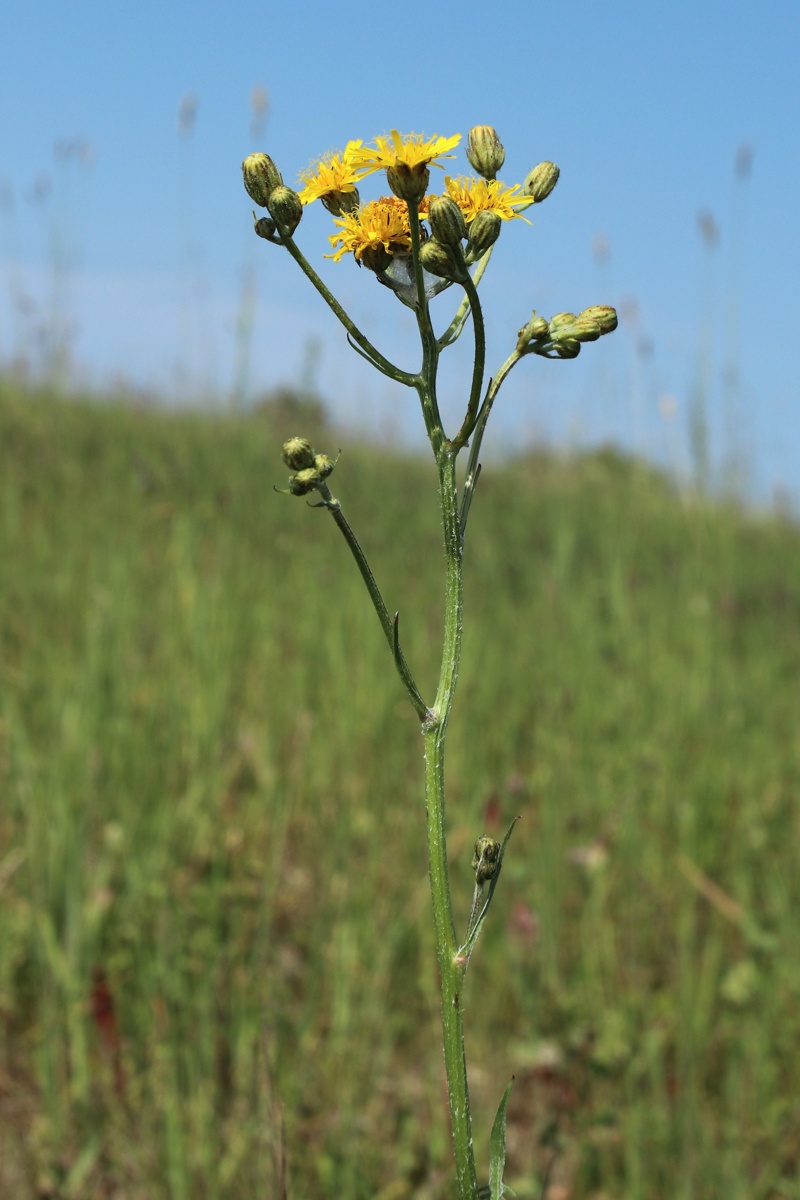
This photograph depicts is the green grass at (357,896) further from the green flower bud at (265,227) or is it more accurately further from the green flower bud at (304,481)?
the green flower bud at (265,227)

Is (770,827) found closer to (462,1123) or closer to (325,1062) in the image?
(325,1062)

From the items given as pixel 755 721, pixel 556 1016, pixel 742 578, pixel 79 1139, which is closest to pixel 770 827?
pixel 755 721

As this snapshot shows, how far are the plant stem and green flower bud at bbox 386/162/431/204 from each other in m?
0.19

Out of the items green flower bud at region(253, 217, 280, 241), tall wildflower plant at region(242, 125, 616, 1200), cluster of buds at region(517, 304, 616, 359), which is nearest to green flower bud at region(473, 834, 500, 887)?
tall wildflower plant at region(242, 125, 616, 1200)

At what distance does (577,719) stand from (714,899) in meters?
0.73

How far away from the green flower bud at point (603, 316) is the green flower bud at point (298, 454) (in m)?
0.23

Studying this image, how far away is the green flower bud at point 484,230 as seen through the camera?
817mm

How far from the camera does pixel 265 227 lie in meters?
0.82

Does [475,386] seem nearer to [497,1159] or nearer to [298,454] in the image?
[298,454]

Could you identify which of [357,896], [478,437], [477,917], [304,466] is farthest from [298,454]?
[357,896]

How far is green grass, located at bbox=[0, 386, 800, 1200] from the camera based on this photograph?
5.57 ft

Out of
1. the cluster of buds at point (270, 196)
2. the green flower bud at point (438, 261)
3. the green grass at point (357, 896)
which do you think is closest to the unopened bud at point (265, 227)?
the cluster of buds at point (270, 196)

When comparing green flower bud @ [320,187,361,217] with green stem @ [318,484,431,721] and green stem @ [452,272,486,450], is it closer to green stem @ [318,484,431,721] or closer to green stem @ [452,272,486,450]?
green stem @ [452,272,486,450]

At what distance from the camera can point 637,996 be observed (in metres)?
2.00
